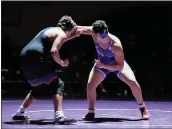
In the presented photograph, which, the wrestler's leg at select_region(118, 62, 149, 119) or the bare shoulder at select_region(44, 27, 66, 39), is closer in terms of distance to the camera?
the bare shoulder at select_region(44, 27, 66, 39)

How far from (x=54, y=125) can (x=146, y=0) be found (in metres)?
9.02

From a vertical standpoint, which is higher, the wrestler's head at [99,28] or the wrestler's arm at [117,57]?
the wrestler's head at [99,28]

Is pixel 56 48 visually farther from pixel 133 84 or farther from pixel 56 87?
pixel 133 84

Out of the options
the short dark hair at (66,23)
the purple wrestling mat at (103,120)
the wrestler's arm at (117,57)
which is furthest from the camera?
the wrestler's arm at (117,57)

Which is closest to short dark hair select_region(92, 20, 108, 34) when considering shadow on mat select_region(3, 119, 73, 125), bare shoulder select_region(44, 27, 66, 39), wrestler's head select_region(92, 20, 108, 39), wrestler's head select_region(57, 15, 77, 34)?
wrestler's head select_region(92, 20, 108, 39)

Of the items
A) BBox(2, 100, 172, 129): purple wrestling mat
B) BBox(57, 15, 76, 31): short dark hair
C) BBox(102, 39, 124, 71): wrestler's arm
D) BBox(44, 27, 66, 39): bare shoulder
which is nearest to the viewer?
BBox(2, 100, 172, 129): purple wrestling mat

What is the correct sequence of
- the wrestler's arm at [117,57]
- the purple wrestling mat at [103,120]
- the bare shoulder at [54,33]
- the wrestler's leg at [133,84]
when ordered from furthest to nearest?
the wrestler's leg at [133,84]
the wrestler's arm at [117,57]
the bare shoulder at [54,33]
the purple wrestling mat at [103,120]

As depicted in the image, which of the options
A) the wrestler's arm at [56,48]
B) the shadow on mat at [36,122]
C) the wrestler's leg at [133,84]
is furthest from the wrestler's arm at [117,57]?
the shadow on mat at [36,122]

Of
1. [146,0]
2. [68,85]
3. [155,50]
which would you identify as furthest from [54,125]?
[146,0]

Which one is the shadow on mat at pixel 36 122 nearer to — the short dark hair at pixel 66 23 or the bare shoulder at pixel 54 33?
the bare shoulder at pixel 54 33

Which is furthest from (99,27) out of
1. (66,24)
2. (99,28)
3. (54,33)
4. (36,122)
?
(36,122)

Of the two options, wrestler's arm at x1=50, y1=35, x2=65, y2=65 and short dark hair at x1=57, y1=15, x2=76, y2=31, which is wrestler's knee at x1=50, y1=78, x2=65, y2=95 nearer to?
wrestler's arm at x1=50, y1=35, x2=65, y2=65

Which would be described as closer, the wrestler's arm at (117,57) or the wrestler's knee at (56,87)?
the wrestler's knee at (56,87)

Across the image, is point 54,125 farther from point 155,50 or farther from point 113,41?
point 155,50
